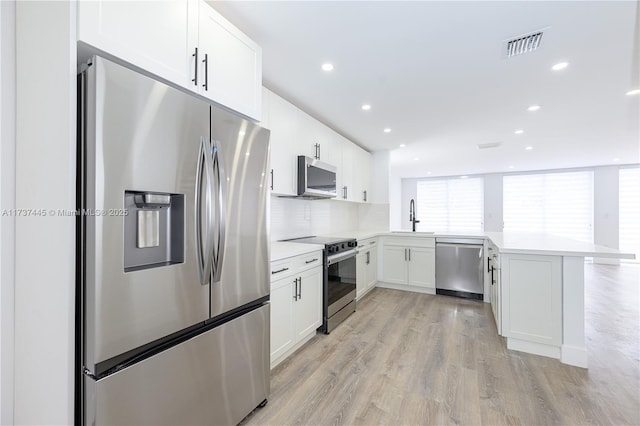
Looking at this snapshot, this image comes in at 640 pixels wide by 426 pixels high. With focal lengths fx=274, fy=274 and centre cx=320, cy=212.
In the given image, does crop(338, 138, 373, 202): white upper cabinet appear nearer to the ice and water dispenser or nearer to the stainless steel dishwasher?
the stainless steel dishwasher

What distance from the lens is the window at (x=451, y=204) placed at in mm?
8227

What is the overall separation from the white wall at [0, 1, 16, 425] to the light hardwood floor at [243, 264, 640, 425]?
3.70 ft

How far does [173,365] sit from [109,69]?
1222 millimetres

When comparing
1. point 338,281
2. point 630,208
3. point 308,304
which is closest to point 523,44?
point 338,281

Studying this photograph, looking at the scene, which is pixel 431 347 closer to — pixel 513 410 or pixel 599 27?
A: pixel 513 410

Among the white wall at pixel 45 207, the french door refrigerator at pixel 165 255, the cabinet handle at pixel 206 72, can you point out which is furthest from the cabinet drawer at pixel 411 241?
the white wall at pixel 45 207

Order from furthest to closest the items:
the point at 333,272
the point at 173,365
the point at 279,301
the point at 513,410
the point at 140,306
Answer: the point at 333,272 < the point at 279,301 < the point at 513,410 < the point at 173,365 < the point at 140,306

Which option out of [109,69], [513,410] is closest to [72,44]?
[109,69]

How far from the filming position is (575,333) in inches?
89.0

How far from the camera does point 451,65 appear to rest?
231 centimetres

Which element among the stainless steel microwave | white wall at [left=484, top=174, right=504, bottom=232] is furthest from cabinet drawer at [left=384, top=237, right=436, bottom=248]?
white wall at [left=484, top=174, right=504, bottom=232]

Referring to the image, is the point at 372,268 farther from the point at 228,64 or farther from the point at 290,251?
the point at 228,64

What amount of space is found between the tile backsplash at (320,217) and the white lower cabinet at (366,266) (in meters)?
0.63

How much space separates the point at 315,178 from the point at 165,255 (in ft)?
6.68
